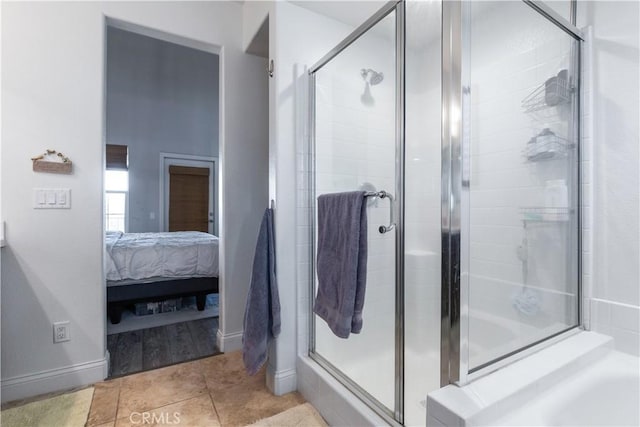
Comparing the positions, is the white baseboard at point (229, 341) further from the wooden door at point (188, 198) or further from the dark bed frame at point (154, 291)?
the wooden door at point (188, 198)

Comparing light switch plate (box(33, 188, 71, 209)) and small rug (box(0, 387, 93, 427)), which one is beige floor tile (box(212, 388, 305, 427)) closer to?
small rug (box(0, 387, 93, 427))

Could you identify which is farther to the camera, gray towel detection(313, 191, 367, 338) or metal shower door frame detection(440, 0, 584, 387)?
gray towel detection(313, 191, 367, 338)

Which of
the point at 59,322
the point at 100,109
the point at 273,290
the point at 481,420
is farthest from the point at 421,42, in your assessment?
the point at 59,322

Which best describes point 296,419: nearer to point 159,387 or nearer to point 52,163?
point 159,387

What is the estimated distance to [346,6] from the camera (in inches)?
72.6

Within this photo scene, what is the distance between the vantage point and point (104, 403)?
5.22 feet

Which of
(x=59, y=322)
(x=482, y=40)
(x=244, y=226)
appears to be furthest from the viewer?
(x=244, y=226)

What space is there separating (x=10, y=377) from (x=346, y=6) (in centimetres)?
277

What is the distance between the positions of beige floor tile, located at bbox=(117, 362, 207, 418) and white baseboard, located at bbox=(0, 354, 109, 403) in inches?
6.2

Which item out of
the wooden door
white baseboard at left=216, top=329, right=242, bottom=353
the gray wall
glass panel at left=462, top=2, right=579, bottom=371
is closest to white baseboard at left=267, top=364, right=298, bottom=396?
white baseboard at left=216, top=329, right=242, bottom=353

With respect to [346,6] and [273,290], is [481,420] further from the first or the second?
[346,6]

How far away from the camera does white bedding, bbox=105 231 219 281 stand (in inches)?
101

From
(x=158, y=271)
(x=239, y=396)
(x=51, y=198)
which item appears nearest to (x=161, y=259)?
(x=158, y=271)

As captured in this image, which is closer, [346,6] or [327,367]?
[327,367]
